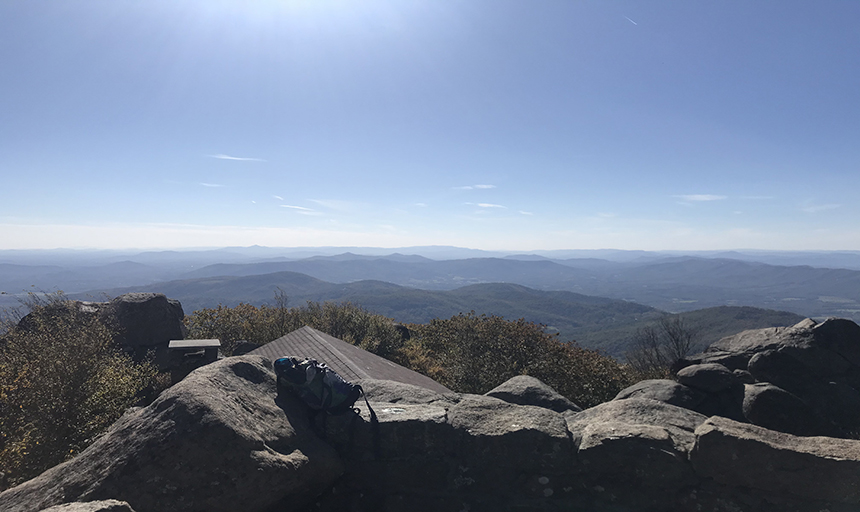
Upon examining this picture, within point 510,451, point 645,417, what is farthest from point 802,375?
point 510,451

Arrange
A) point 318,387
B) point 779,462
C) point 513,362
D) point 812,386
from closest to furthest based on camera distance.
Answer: point 779,462 → point 318,387 → point 812,386 → point 513,362

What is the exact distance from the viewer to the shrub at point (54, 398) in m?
6.45

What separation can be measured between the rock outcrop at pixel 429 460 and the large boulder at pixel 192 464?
0.01 metres

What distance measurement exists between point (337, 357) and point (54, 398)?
614 centimetres

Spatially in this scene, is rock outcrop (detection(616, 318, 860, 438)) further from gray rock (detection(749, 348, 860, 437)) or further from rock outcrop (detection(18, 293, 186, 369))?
rock outcrop (detection(18, 293, 186, 369))

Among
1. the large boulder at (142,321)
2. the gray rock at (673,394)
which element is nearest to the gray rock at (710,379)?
the gray rock at (673,394)

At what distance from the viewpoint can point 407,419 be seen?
5.15 meters

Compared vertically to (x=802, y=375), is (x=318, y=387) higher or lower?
higher

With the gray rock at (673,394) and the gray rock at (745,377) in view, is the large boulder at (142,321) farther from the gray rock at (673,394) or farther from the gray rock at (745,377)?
the gray rock at (745,377)

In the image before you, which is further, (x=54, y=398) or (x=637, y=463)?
(x=54, y=398)

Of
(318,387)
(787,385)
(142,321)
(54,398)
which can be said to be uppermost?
(318,387)

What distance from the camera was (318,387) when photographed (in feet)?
17.1

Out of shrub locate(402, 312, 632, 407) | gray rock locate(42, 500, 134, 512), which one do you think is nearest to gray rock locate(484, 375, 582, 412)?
gray rock locate(42, 500, 134, 512)

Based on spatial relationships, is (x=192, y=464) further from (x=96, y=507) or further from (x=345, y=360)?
(x=345, y=360)
